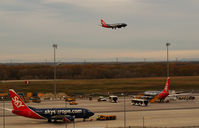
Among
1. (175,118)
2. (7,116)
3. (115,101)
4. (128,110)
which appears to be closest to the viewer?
(175,118)

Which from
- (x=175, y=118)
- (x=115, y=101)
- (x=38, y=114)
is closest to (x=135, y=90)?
(x=115, y=101)

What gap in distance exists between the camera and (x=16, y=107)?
7469cm

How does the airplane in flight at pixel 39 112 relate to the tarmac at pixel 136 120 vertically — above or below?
above

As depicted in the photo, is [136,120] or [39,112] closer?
[39,112]

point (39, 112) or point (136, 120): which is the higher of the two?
point (39, 112)

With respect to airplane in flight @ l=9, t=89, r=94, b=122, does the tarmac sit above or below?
below

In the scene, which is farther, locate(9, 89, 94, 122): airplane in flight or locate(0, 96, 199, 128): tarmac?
locate(9, 89, 94, 122): airplane in flight

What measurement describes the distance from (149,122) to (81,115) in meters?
15.0

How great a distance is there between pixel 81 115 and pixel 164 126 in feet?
62.5

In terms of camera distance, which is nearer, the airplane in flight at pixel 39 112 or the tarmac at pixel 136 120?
the tarmac at pixel 136 120

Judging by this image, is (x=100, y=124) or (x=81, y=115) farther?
(x=81, y=115)

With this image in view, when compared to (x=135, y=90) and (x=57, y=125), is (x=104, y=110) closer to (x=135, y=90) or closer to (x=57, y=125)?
(x=57, y=125)

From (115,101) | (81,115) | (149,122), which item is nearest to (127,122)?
(149,122)

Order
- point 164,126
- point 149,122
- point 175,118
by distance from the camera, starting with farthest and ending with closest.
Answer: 1. point 175,118
2. point 149,122
3. point 164,126
